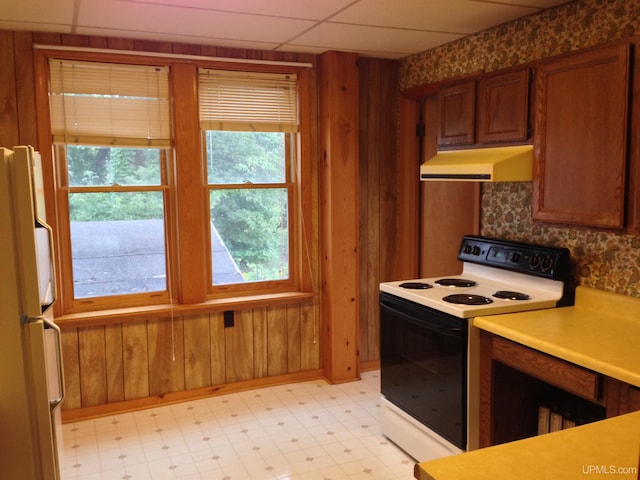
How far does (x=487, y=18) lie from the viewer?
300 centimetres

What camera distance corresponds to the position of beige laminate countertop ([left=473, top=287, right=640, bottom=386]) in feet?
6.64

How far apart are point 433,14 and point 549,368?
1793mm

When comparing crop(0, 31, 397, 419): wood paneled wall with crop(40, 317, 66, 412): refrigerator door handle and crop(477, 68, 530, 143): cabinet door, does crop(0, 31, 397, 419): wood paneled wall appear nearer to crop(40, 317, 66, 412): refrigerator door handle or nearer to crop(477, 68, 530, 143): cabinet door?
crop(477, 68, 530, 143): cabinet door

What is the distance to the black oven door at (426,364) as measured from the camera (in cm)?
264

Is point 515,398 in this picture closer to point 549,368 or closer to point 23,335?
point 549,368

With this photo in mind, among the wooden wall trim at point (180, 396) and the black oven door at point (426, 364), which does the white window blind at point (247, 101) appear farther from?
the wooden wall trim at point (180, 396)

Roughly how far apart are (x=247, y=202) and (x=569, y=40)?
216cm

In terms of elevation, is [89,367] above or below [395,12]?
below

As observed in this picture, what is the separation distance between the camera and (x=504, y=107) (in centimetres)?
289

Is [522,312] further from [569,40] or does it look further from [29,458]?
[29,458]

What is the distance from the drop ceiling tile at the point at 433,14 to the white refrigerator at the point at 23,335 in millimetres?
1717

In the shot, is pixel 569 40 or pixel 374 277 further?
pixel 374 277

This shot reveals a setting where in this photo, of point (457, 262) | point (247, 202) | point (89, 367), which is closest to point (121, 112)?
point (247, 202)

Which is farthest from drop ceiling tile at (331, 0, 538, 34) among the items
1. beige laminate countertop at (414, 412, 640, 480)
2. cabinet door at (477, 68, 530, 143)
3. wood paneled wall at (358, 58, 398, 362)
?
beige laminate countertop at (414, 412, 640, 480)
